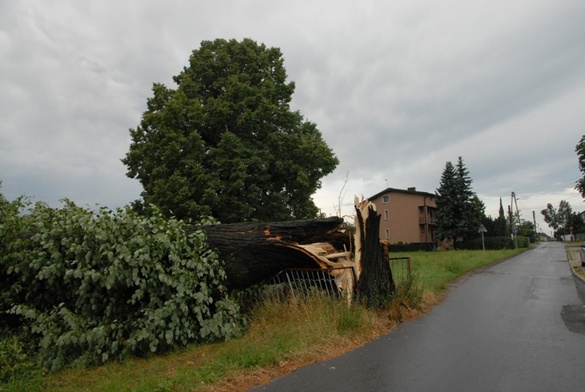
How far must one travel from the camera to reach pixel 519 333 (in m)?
7.02

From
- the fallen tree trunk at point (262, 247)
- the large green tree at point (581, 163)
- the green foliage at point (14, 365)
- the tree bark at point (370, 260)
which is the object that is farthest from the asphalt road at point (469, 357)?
the large green tree at point (581, 163)

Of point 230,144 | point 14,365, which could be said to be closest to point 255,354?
point 14,365

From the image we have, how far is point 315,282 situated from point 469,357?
322 cm

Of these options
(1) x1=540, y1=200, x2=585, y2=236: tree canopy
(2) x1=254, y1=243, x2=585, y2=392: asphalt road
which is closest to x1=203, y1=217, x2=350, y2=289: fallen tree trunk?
(2) x1=254, y1=243, x2=585, y2=392: asphalt road

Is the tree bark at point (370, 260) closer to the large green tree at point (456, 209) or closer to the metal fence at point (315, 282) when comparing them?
the metal fence at point (315, 282)

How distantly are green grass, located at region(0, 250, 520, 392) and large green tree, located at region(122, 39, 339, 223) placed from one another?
40.2ft

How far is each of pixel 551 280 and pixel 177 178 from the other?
15158mm

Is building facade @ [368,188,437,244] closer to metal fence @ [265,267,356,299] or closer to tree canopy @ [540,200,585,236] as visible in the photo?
metal fence @ [265,267,356,299]

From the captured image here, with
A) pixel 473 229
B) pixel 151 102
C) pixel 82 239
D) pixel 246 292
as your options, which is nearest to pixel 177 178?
pixel 151 102

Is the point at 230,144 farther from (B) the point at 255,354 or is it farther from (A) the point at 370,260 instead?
(B) the point at 255,354

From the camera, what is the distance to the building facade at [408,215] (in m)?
60.9

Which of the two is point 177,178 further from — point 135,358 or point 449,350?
point 449,350

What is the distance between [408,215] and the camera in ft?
201

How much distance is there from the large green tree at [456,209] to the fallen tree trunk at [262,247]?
48.4 metres
